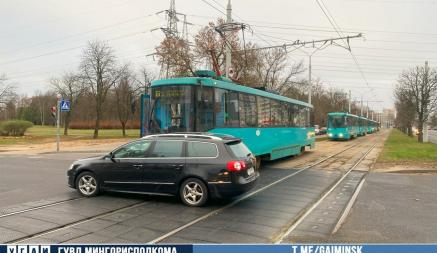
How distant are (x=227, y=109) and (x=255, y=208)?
211 inches

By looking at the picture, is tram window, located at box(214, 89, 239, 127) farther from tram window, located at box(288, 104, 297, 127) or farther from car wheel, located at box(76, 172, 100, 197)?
tram window, located at box(288, 104, 297, 127)

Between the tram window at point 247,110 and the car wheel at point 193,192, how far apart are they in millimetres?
5891

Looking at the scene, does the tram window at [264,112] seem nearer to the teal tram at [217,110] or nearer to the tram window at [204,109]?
the teal tram at [217,110]

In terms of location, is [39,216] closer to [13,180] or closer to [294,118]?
[13,180]

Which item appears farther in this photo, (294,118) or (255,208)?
(294,118)

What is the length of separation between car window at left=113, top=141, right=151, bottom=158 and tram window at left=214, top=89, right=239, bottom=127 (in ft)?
12.3

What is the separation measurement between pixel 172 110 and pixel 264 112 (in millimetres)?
5251

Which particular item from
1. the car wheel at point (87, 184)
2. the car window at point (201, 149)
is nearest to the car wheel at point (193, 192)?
the car window at point (201, 149)

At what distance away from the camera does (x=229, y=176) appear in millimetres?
8242

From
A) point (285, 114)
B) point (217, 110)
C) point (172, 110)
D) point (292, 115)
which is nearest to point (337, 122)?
point (292, 115)

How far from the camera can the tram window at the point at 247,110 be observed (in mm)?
14326

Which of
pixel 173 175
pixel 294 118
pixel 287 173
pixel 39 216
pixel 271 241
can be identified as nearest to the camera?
pixel 271 241

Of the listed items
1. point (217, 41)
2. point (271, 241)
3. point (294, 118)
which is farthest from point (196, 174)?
point (217, 41)

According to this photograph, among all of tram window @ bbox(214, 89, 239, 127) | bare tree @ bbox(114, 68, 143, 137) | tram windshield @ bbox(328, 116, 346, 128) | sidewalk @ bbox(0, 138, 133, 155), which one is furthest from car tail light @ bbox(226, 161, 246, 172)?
bare tree @ bbox(114, 68, 143, 137)
